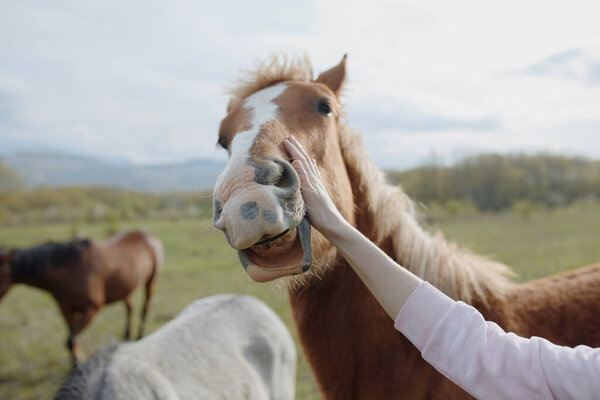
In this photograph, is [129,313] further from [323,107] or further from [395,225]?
[323,107]

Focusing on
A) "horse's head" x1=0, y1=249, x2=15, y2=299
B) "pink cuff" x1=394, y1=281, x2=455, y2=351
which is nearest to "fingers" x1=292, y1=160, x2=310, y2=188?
"pink cuff" x1=394, y1=281, x2=455, y2=351

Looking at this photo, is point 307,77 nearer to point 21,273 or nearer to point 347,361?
point 347,361

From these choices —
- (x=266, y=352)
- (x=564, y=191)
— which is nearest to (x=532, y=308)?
(x=266, y=352)

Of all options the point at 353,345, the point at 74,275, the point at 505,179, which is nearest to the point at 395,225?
the point at 353,345

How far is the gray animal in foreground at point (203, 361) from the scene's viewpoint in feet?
8.69

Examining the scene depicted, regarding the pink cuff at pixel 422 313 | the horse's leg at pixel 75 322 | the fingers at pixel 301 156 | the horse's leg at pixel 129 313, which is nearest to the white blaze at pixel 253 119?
the fingers at pixel 301 156

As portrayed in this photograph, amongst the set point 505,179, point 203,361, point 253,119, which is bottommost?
point 505,179

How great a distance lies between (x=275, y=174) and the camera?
1199mm

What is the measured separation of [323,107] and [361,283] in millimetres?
871

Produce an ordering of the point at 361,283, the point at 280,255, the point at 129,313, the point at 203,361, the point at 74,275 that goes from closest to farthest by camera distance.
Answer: the point at 280,255, the point at 361,283, the point at 203,361, the point at 74,275, the point at 129,313

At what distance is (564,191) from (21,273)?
54534mm

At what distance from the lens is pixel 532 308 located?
191cm

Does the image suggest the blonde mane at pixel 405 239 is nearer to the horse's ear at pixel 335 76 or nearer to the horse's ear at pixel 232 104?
the horse's ear at pixel 335 76

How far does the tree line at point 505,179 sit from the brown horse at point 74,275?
39.3m
